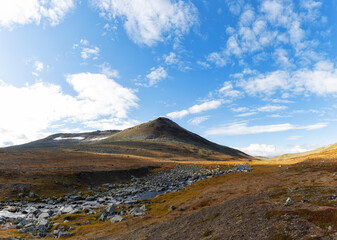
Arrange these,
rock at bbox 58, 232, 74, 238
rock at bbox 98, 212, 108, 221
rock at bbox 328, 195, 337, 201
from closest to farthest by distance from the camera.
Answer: rock at bbox 328, 195, 337, 201 → rock at bbox 58, 232, 74, 238 → rock at bbox 98, 212, 108, 221

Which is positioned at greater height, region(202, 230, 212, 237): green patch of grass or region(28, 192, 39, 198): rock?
region(202, 230, 212, 237): green patch of grass

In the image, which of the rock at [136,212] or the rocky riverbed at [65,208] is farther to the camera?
the rock at [136,212]

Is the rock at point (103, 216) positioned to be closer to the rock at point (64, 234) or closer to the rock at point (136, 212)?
the rock at point (136, 212)

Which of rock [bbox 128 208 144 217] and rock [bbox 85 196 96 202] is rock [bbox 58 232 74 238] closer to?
rock [bbox 128 208 144 217]

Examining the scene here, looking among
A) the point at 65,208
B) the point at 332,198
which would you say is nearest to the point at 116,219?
the point at 65,208

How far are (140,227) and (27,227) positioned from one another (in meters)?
14.4

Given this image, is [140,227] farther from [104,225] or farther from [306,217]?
[306,217]

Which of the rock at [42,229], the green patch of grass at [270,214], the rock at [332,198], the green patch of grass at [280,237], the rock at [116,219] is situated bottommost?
the rock at [42,229]

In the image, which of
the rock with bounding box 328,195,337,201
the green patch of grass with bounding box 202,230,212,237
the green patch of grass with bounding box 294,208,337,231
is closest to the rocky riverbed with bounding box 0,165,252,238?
the green patch of grass with bounding box 202,230,212,237

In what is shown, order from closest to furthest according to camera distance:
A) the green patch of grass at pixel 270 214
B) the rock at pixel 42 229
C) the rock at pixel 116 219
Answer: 1. the green patch of grass at pixel 270 214
2. the rock at pixel 42 229
3. the rock at pixel 116 219

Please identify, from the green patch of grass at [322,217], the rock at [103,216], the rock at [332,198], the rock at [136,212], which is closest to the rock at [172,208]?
the rock at [136,212]

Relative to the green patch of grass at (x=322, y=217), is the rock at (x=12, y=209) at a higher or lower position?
lower

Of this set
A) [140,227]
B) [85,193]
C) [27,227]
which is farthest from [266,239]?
[85,193]

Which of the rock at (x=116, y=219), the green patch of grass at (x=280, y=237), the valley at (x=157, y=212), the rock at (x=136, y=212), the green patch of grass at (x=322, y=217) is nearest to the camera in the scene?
the green patch of grass at (x=280, y=237)
